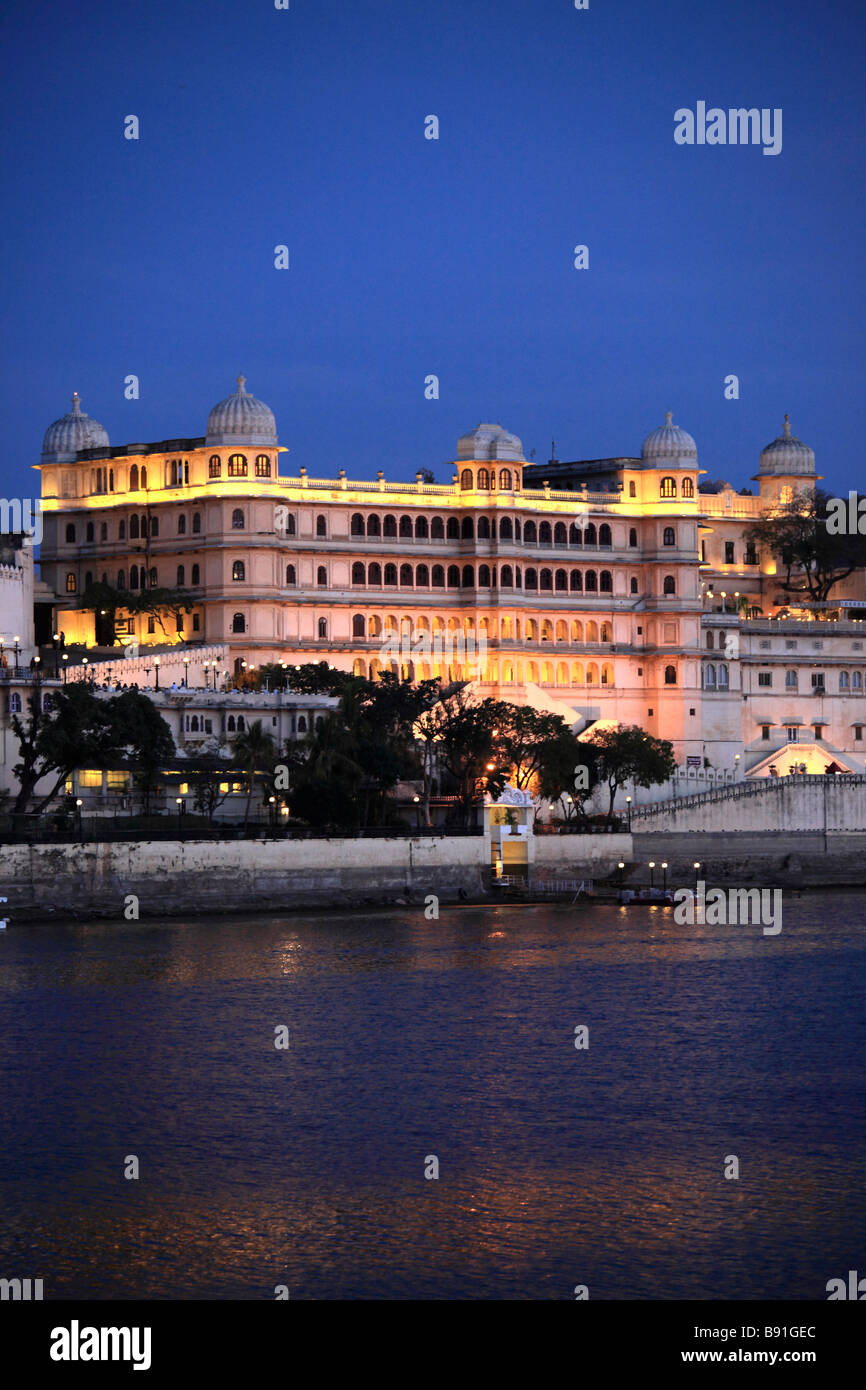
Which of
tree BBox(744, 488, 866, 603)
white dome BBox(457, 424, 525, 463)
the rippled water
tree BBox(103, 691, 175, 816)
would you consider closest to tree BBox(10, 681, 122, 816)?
tree BBox(103, 691, 175, 816)

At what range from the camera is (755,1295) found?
3638 cm

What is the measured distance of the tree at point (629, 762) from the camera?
102 metres

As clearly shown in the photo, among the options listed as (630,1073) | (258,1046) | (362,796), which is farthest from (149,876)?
(630,1073)

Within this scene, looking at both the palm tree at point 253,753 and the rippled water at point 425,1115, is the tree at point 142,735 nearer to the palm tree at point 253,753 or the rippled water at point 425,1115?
the palm tree at point 253,753

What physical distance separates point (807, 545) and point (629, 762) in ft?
114

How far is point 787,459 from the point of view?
138 metres

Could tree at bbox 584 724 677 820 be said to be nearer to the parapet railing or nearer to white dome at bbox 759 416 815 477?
the parapet railing

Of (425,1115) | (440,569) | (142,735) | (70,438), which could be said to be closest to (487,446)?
(440,569)

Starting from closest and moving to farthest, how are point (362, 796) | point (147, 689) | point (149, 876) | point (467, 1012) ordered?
point (467, 1012) → point (149, 876) → point (362, 796) → point (147, 689)

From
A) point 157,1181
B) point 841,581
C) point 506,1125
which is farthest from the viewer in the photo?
point 841,581

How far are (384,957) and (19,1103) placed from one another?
23.2 meters
